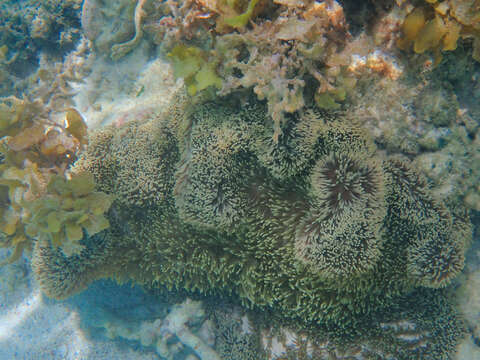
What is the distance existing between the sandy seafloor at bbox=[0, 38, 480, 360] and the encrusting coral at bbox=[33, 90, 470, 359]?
878mm

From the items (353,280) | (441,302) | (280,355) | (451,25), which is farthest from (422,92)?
(280,355)

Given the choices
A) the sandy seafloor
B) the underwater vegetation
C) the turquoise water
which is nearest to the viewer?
the turquoise water

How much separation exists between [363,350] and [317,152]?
2050mm

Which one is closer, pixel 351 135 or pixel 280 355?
pixel 351 135

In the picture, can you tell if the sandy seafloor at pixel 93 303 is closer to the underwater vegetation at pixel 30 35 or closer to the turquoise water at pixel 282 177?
the turquoise water at pixel 282 177

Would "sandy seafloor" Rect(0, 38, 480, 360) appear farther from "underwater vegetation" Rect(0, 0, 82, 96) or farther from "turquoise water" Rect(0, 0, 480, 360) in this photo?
"underwater vegetation" Rect(0, 0, 82, 96)

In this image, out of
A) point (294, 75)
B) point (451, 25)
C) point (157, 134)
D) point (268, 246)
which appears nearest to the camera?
point (451, 25)

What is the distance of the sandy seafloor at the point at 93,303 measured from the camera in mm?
4188

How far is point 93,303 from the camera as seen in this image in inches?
199

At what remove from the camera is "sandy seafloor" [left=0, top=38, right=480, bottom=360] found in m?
4.19

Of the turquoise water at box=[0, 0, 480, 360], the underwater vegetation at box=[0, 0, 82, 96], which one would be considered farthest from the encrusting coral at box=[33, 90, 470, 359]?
the underwater vegetation at box=[0, 0, 82, 96]

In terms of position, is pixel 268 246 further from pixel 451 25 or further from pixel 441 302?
pixel 451 25

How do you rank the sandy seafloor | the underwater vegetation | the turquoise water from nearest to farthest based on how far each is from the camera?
1. the turquoise water
2. the sandy seafloor
3. the underwater vegetation

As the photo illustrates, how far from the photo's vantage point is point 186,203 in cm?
302
